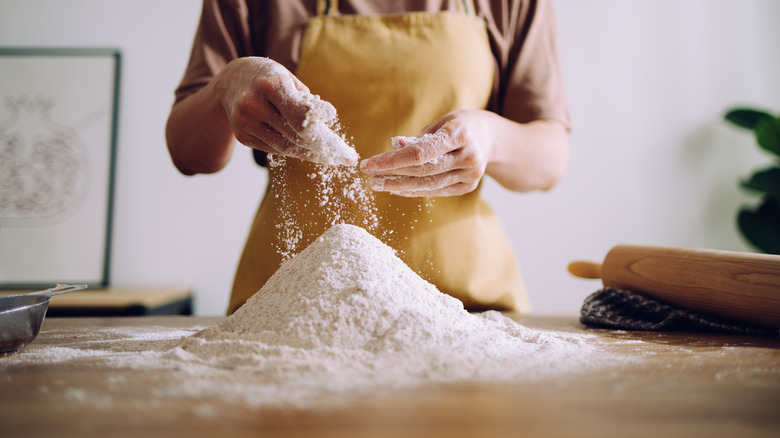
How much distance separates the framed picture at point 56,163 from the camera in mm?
1771

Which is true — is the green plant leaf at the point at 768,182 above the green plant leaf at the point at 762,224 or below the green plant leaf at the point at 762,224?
above

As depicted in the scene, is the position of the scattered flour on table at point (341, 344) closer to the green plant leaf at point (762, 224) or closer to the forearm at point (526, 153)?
the forearm at point (526, 153)

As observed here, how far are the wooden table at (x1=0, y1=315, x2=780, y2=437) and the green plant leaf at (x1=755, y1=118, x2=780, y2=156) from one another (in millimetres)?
1536

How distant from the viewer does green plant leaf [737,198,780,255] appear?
1750 millimetres

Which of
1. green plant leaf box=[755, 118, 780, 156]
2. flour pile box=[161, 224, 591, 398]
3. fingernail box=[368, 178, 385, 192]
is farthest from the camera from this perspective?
green plant leaf box=[755, 118, 780, 156]

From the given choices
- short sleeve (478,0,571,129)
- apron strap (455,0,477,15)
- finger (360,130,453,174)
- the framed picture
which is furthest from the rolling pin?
the framed picture

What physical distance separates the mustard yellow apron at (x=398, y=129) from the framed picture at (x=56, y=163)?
1.17 meters

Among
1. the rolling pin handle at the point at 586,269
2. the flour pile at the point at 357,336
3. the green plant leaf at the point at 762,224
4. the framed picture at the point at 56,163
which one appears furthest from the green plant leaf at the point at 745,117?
the framed picture at the point at 56,163

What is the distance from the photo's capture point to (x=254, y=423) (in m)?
0.32

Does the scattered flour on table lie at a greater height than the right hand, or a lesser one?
lesser

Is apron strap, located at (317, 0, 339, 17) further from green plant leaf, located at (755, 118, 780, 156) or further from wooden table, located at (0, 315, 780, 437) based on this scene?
green plant leaf, located at (755, 118, 780, 156)

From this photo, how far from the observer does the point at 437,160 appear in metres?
0.69

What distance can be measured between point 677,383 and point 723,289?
1.26 feet

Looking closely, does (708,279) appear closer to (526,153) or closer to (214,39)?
(526,153)
